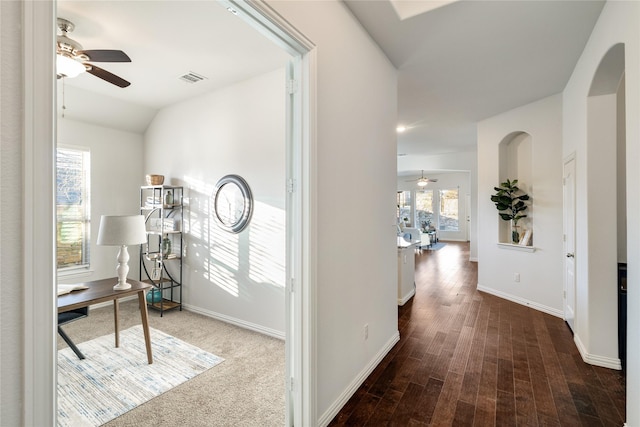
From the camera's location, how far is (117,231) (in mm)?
2559

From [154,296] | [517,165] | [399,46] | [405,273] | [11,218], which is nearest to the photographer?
[11,218]

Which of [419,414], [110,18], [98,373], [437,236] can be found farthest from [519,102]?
[437,236]

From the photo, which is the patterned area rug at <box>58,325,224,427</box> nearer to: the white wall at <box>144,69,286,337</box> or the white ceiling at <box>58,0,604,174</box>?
the white wall at <box>144,69,286,337</box>

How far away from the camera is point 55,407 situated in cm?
73

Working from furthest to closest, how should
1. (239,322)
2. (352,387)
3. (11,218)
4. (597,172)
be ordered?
(239,322) → (597,172) → (352,387) → (11,218)

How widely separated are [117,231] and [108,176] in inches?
96.3

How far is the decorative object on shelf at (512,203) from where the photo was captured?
4.43m

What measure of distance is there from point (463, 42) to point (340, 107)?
5.26 ft

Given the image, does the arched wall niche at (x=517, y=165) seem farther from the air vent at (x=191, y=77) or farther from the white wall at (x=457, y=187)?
the white wall at (x=457, y=187)

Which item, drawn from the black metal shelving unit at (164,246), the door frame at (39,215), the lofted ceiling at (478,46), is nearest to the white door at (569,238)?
the lofted ceiling at (478,46)

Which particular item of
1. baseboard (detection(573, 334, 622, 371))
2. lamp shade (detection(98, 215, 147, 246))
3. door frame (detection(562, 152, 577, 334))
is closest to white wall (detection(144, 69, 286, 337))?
lamp shade (detection(98, 215, 147, 246))

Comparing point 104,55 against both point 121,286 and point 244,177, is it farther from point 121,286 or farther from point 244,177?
point 121,286

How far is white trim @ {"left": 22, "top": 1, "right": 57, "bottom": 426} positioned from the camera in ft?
2.23

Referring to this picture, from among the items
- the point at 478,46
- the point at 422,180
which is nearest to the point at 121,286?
the point at 478,46
